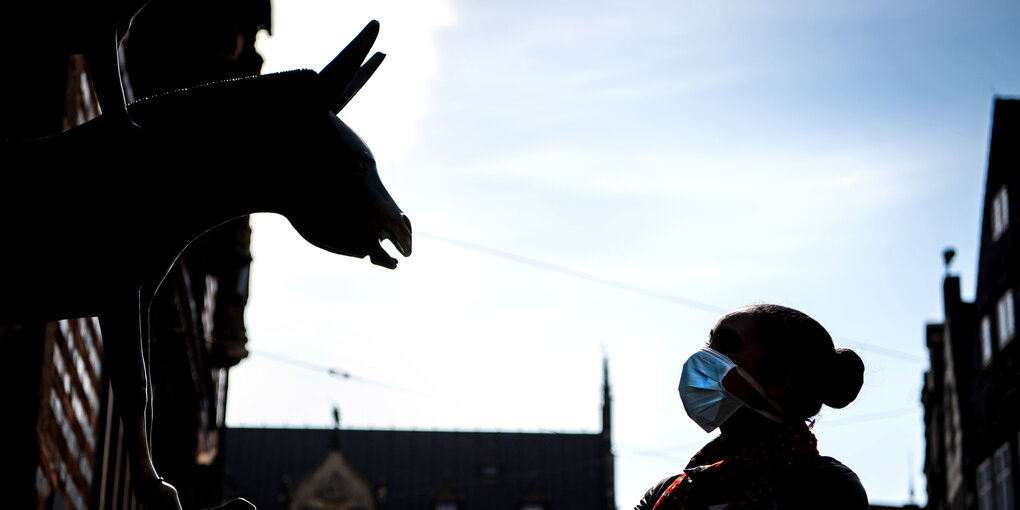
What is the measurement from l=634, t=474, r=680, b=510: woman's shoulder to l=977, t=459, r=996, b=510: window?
25127 mm

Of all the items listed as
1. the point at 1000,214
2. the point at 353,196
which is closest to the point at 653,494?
the point at 353,196

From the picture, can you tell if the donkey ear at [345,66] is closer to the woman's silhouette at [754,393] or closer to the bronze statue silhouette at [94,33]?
the bronze statue silhouette at [94,33]

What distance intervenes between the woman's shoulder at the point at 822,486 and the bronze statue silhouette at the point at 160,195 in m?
1.23

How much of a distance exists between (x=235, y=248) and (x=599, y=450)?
142 ft

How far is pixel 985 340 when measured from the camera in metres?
28.5

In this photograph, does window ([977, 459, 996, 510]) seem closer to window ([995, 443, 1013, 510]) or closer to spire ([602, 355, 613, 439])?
window ([995, 443, 1013, 510])

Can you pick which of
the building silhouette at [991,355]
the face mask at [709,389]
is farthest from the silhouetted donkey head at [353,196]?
the building silhouette at [991,355]

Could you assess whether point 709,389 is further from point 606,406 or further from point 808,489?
point 606,406

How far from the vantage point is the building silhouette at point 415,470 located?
5881cm

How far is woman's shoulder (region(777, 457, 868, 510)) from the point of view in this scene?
293cm

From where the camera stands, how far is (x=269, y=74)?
366cm

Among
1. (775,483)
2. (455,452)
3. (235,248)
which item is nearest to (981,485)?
(235,248)

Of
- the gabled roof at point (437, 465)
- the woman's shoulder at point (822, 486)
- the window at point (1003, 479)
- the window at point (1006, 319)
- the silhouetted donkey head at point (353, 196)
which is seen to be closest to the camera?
the woman's shoulder at point (822, 486)

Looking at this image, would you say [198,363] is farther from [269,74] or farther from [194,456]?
[269,74]
